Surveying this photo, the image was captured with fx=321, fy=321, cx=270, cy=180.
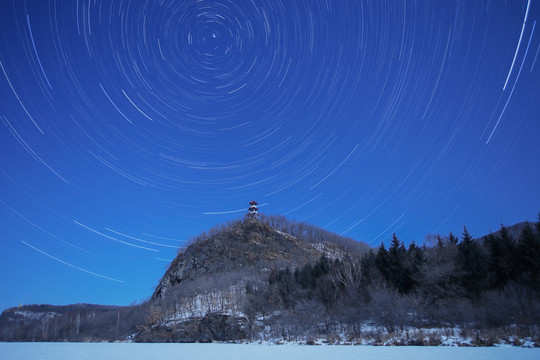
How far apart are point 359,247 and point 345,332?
5243 inches

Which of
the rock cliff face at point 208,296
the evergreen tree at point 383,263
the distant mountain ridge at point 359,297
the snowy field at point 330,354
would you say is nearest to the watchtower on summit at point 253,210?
the rock cliff face at point 208,296

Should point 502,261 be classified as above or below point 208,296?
below

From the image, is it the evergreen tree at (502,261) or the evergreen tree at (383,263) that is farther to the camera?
the evergreen tree at (383,263)

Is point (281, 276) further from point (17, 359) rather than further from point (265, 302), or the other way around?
point (17, 359)

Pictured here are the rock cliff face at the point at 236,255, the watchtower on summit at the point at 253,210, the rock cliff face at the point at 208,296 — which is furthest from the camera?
the watchtower on summit at the point at 253,210

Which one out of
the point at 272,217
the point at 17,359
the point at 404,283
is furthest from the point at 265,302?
the point at 272,217

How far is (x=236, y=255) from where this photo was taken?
109500 mm

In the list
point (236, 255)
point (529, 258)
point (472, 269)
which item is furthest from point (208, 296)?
point (529, 258)

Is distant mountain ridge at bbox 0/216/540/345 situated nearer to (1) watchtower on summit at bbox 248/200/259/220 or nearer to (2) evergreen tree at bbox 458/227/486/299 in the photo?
(2) evergreen tree at bbox 458/227/486/299

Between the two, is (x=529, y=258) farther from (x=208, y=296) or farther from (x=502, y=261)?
(x=208, y=296)

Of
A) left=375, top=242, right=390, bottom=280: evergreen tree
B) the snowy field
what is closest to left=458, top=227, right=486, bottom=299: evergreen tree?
left=375, top=242, right=390, bottom=280: evergreen tree

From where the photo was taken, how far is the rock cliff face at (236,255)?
4122 inches

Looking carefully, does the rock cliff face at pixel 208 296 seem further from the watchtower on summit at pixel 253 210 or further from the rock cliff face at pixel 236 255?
the watchtower on summit at pixel 253 210

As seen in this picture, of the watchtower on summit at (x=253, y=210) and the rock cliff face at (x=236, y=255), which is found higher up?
the watchtower on summit at (x=253, y=210)
